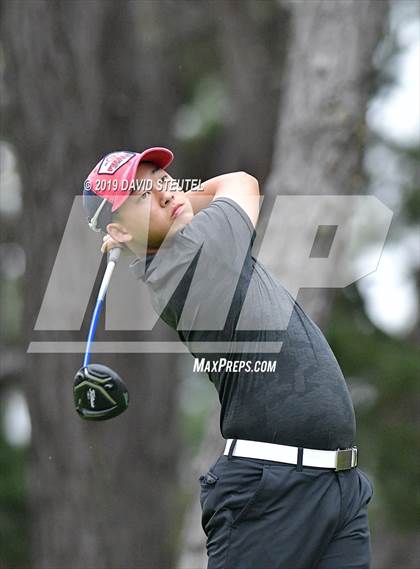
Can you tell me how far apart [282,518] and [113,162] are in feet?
4.21

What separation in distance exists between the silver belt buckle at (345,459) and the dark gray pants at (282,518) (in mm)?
24

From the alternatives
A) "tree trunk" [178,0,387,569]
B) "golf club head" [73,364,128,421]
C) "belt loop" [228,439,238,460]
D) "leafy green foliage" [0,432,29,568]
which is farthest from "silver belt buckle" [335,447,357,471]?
"leafy green foliage" [0,432,29,568]

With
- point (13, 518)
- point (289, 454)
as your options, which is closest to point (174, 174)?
point (13, 518)

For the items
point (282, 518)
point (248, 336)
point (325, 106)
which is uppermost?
point (248, 336)

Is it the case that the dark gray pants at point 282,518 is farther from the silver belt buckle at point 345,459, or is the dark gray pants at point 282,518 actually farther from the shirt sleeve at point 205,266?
the shirt sleeve at point 205,266

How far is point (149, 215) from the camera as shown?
12.6 ft

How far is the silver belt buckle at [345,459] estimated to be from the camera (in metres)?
3.79

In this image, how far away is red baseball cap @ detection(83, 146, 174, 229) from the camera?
150 inches

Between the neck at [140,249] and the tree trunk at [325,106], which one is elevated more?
the neck at [140,249]

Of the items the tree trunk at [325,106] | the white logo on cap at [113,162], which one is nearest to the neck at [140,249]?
the white logo on cap at [113,162]

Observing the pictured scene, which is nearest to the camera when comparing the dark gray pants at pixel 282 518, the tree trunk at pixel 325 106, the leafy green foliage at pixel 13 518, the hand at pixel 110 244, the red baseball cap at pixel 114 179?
the dark gray pants at pixel 282 518

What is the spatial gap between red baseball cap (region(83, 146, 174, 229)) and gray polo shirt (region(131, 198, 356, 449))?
0.23m

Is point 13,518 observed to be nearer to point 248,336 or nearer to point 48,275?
point 48,275

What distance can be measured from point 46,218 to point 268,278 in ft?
18.5
